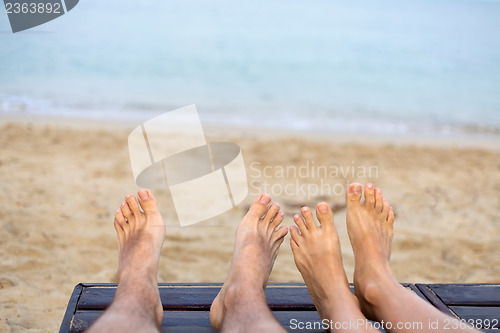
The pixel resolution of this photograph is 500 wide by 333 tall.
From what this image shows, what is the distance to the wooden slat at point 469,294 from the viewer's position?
1419 mm

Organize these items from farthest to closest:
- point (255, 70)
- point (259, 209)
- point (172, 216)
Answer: point (255, 70), point (172, 216), point (259, 209)

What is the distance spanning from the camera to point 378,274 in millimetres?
1404

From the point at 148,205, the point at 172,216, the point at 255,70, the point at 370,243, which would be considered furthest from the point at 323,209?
the point at 255,70

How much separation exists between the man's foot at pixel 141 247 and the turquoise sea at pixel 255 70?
394cm

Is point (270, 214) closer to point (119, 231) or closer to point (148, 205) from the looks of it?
point (148, 205)

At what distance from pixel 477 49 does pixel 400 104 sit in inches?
274

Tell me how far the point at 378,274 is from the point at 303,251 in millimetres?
286

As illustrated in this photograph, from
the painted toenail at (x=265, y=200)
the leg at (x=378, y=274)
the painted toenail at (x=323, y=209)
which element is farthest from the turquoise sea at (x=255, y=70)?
the painted toenail at (x=323, y=209)

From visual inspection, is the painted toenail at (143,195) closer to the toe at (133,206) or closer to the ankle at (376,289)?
the toe at (133,206)

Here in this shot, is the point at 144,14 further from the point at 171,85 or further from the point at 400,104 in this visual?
the point at 400,104

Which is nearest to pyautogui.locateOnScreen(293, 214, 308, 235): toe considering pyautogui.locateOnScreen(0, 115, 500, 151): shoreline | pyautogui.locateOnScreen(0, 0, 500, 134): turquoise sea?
pyautogui.locateOnScreen(0, 115, 500, 151): shoreline

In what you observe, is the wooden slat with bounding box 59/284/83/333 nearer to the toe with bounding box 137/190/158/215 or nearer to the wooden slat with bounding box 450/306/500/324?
the toe with bounding box 137/190/158/215

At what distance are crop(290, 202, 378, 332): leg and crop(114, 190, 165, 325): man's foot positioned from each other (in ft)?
1.52

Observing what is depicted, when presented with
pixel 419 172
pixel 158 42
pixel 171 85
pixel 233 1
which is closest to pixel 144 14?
pixel 158 42
